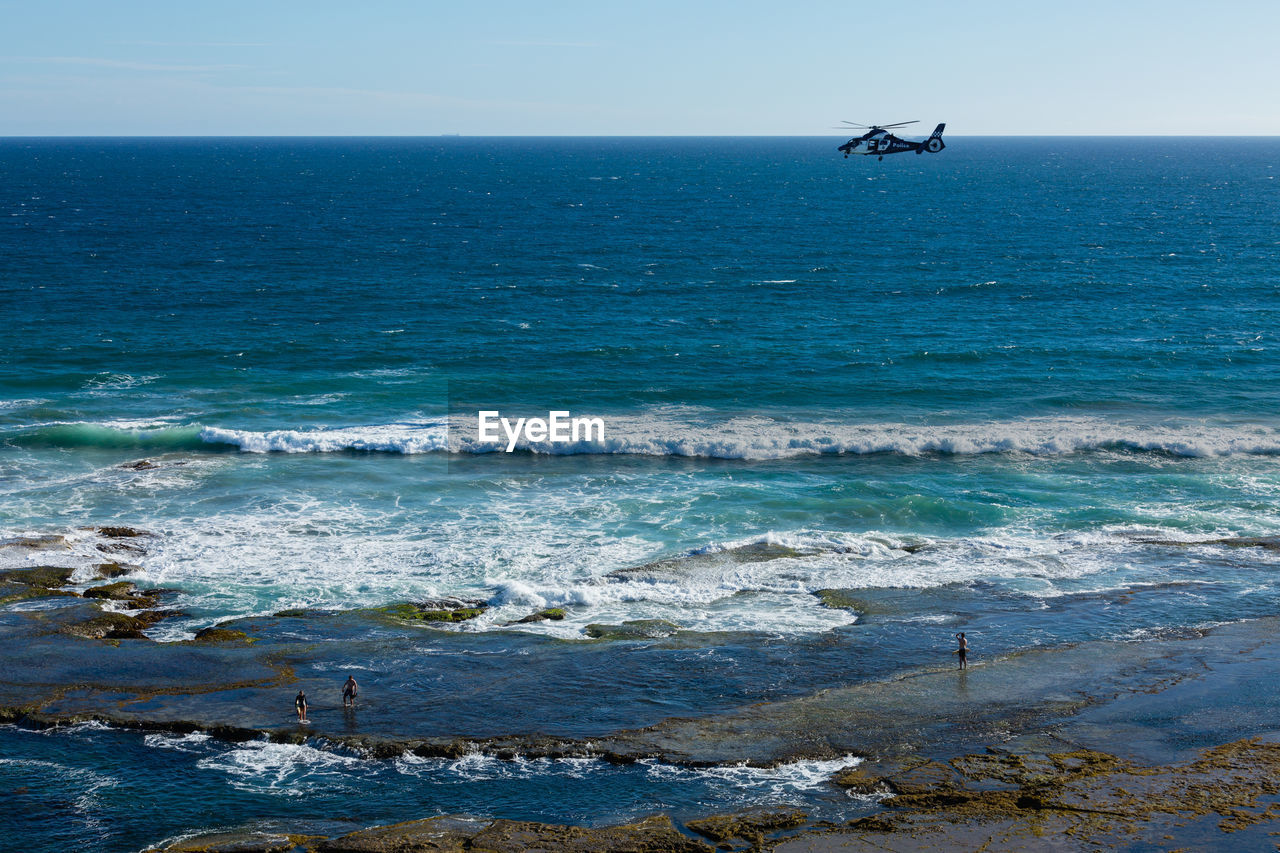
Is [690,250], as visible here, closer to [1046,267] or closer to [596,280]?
[596,280]

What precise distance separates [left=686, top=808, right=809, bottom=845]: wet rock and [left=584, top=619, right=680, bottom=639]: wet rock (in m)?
10.4

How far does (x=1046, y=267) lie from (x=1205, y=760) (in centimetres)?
8382

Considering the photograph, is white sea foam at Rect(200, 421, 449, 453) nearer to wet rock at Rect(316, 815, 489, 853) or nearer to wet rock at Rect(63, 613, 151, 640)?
wet rock at Rect(63, 613, 151, 640)

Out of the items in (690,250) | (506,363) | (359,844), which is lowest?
(359,844)

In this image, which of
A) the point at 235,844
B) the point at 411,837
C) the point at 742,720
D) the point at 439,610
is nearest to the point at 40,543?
the point at 439,610

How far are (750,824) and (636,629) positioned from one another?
11.6m

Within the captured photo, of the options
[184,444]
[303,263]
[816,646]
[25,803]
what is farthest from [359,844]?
[303,263]

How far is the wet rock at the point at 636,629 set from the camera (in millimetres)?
34500

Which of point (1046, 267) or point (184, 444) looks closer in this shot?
point (184, 444)

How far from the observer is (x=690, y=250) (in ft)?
375

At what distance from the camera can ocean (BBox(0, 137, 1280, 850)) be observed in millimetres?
28734

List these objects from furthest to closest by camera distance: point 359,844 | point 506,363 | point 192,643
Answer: point 506,363, point 192,643, point 359,844

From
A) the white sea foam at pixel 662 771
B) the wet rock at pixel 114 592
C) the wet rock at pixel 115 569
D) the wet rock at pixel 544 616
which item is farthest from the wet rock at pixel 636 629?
the wet rock at pixel 115 569

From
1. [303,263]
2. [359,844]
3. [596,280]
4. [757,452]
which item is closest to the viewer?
[359,844]
